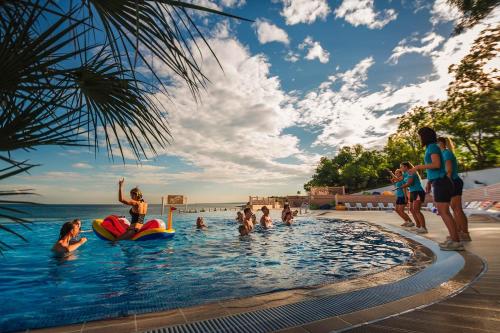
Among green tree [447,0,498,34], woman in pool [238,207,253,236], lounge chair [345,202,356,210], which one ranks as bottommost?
woman in pool [238,207,253,236]

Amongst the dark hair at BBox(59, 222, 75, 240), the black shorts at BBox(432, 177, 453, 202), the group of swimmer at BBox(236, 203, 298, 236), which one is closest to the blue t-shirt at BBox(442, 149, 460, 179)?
the black shorts at BBox(432, 177, 453, 202)

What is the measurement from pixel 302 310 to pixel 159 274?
4126 mm

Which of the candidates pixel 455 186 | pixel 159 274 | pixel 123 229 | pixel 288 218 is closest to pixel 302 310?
pixel 159 274

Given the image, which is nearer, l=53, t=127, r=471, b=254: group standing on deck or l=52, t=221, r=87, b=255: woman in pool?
l=53, t=127, r=471, b=254: group standing on deck

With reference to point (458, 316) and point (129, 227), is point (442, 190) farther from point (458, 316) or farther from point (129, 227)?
point (129, 227)

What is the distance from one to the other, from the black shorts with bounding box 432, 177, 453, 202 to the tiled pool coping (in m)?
1.82

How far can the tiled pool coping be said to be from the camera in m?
2.24

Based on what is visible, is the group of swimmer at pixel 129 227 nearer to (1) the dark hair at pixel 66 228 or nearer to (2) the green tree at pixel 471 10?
(1) the dark hair at pixel 66 228

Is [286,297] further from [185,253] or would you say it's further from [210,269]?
[185,253]

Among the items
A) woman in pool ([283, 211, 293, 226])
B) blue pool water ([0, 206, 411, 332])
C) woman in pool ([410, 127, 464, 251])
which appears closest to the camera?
blue pool water ([0, 206, 411, 332])

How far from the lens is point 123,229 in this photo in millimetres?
10461

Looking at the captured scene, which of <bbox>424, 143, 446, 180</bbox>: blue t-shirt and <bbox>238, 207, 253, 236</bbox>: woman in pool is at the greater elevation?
<bbox>424, 143, 446, 180</bbox>: blue t-shirt

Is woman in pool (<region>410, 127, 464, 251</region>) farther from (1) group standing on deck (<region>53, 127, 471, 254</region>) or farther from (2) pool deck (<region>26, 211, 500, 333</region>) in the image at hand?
(2) pool deck (<region>26, 211, 500, 333</region>)

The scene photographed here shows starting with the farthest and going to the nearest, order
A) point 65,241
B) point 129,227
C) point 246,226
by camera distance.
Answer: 1. point 246,226
2. point 129,227
3. point 65,241
